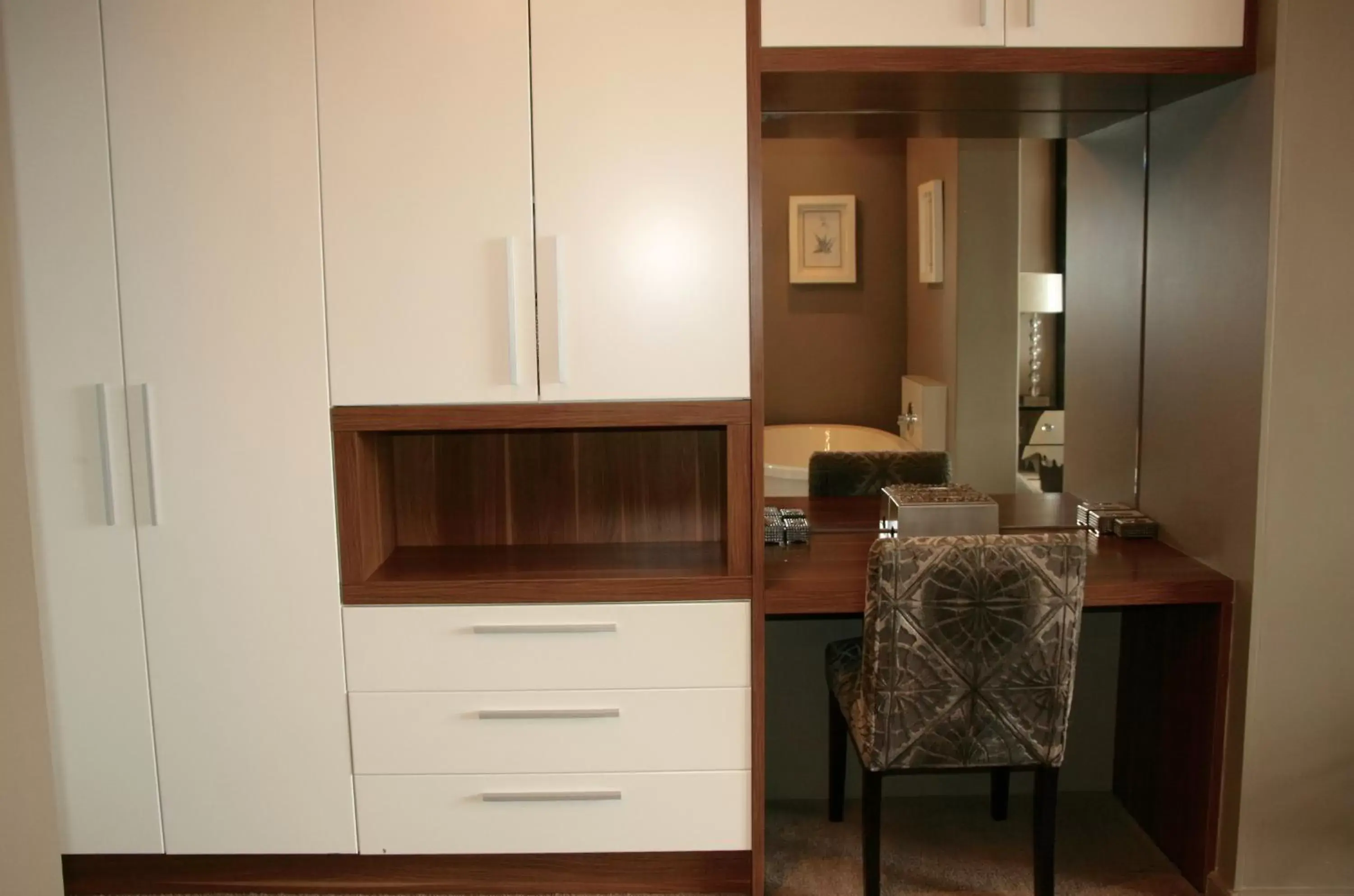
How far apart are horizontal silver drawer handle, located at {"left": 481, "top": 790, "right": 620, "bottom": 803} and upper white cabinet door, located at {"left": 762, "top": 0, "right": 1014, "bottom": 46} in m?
1.65

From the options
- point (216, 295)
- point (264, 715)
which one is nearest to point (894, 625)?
point (264, 715)

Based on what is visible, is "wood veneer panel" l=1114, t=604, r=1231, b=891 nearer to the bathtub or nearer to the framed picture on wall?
the bathtub

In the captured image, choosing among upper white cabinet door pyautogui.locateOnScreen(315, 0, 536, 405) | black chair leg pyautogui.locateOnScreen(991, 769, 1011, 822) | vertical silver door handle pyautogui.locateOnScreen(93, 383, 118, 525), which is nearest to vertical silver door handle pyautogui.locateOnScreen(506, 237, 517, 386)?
upper white cabinet door pyautogui.locateOnScreen(315, 0, 536, 405)

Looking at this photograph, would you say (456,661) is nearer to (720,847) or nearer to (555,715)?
(555,715)

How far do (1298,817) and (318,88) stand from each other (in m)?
2.57

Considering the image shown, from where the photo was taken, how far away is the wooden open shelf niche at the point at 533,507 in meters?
2.49

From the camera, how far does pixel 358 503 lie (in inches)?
96.3

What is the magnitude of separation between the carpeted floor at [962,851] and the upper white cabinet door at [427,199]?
4.35ft

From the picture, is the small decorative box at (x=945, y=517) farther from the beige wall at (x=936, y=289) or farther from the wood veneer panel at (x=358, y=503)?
the wood veneer panel at (x=358, y=503)

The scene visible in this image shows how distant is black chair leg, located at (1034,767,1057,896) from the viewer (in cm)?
236

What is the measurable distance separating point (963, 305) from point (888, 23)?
75cm

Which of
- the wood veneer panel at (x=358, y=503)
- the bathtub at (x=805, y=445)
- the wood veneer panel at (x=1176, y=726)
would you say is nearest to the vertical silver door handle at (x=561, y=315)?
the wood veneer panel at (x=358, y=503)

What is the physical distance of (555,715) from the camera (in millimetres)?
2475

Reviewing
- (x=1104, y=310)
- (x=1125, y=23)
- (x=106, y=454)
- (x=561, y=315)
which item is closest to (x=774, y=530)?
(x=561, y=315)
